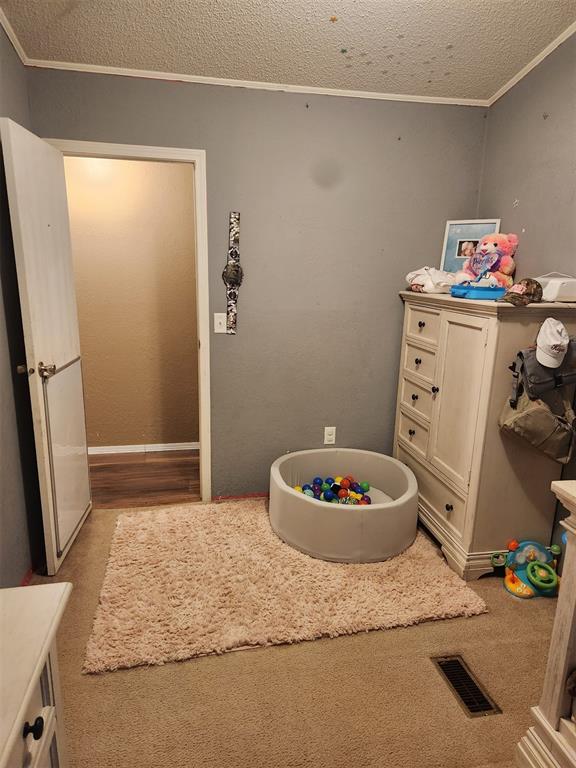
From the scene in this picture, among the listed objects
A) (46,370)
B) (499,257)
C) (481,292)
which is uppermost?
(499,257)

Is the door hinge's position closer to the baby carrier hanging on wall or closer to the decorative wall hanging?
the decorative wall hanging

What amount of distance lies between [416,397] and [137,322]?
2170 mm

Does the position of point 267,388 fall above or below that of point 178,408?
above

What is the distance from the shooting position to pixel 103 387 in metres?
Answer: 3.79

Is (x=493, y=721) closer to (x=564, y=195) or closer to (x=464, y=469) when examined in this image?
(x=464, y=469)

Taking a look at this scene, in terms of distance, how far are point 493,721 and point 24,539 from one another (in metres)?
2.04

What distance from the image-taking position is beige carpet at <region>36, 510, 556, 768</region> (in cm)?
151

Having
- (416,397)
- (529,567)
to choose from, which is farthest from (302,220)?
(529,567)

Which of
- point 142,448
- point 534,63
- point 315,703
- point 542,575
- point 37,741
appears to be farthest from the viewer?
point 142,448

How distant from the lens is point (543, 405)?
2.01m

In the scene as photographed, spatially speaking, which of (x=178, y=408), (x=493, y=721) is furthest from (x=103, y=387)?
(x=493, y=721)

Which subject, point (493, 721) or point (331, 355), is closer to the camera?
point (493, 721)

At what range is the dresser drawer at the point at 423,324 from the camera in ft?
8.61

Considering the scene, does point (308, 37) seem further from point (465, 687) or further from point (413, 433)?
point (465, 687)
